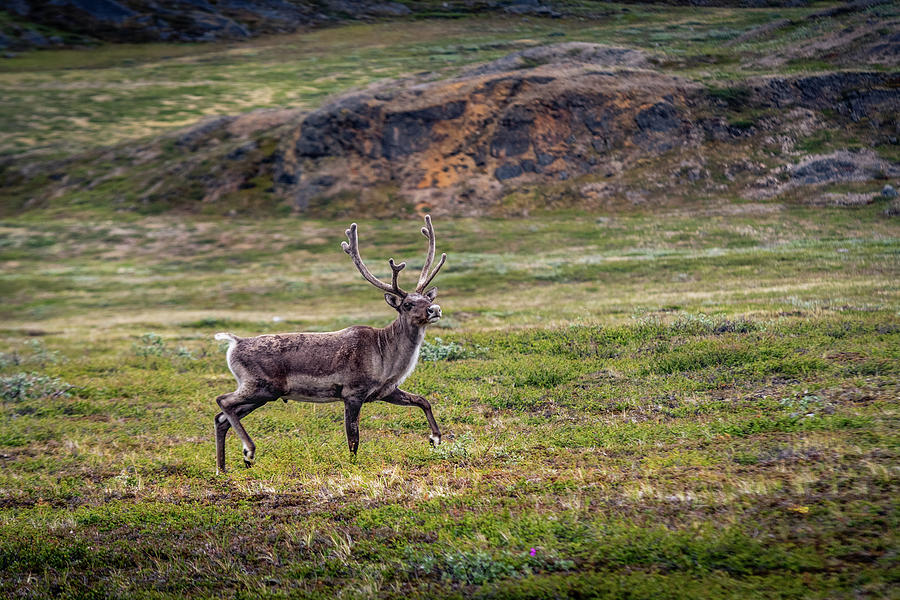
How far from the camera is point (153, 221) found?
50156 mm

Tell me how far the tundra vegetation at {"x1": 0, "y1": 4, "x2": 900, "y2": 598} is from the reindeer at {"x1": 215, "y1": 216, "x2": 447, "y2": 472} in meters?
0.74

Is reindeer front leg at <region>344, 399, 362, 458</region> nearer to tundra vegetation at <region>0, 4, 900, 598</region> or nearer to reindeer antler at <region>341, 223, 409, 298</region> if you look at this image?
tundra vegetation at <region>0, 4, 900, 598</region>

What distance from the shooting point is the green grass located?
19.7 feet

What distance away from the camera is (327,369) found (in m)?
9.98

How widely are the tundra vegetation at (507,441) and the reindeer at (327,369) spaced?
0.74 m

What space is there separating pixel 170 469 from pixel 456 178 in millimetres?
42032

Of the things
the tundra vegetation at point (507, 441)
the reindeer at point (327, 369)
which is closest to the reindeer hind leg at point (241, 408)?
the reindeer at point (327, 369)

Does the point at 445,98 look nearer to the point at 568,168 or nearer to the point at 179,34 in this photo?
the point at 568,168

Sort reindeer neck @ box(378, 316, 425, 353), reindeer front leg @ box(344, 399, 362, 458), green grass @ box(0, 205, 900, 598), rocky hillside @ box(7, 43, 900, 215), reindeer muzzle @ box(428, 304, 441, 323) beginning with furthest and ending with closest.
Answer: rocky hillside @ box(7, 43, 900, 215) < reindeer neck @ box(378, 316, 425, 353) < reindeer front leg @ box(344, 399, 362, 458) < reindeer muzzle @ box(428, 304, 441, 323) < green grass @ box(0, 205, 900, 598)

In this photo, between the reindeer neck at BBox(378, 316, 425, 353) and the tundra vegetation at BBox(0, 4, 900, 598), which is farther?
the reindeer neck at BBox(378, 316, 425, 353)

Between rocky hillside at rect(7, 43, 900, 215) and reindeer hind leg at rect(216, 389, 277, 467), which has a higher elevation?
rocky hillside at rect(7, 43, 900, 215)

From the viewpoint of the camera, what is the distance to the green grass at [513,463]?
6016 millimetres

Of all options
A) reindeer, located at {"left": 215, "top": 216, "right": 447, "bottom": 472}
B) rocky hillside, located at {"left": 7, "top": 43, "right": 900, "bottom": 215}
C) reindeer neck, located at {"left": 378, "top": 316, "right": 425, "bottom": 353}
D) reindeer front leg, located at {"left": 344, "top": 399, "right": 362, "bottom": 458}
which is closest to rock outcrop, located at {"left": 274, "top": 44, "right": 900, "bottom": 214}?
rocky hillside, located at {"left": 7, "top": 43, "right": 900, "bottom": 215}

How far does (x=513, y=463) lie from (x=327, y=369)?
9.58ft
